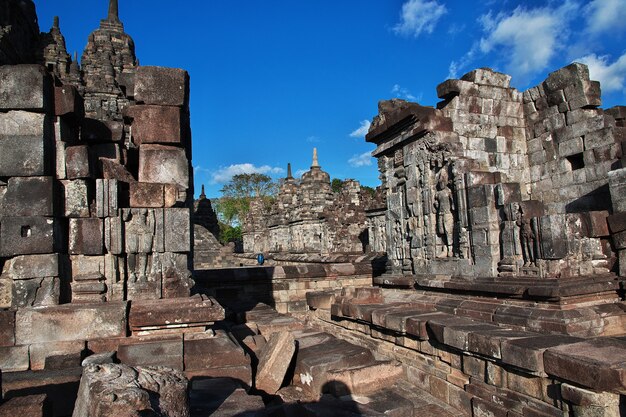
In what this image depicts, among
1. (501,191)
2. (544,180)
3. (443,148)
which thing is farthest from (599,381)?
(544,180)

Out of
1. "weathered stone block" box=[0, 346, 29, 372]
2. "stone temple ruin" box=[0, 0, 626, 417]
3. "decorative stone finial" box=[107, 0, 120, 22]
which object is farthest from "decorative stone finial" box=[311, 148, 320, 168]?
"weathered stone block" box=[0, 346, 29, 372]

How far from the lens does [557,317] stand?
4605 mm

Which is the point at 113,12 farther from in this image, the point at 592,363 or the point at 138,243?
the point at 592,363

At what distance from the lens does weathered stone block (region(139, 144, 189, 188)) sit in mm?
5336

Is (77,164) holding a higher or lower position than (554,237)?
higher

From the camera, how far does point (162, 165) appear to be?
5.38m

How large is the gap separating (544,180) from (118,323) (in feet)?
22.3

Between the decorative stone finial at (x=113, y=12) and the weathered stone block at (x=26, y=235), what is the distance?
31.7 meters

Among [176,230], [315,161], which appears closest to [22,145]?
[176,230]

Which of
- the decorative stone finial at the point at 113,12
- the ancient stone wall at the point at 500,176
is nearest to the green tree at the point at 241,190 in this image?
the decorative stone finial at the point at 113,12

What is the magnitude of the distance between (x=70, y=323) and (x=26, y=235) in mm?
1020

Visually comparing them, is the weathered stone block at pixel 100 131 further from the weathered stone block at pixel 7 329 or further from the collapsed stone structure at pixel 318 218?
the collapsed stone structure at pixel 318 218

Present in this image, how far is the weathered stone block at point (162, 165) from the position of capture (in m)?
5.34

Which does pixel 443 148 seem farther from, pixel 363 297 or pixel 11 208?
pixel 11 208
